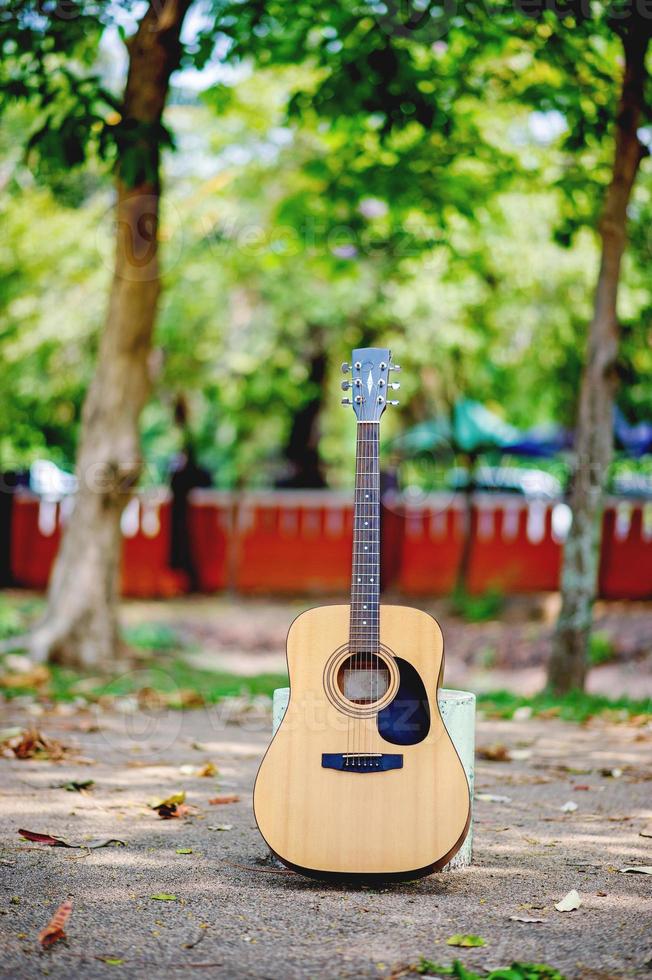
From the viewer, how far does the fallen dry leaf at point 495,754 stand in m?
5.59

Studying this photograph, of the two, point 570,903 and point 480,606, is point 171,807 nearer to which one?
point 570,903

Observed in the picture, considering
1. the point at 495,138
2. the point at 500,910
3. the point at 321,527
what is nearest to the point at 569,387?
the point at 495,138

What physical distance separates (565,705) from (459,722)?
402 cm

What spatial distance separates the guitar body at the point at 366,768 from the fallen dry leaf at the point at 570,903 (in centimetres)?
33

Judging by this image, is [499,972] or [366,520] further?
[366,520]

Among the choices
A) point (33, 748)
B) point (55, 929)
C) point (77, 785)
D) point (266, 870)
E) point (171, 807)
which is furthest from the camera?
Answer: point (33, 748)

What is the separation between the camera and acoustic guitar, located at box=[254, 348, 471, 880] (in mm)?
3262

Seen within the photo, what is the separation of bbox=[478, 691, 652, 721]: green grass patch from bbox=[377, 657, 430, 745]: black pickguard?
3.77m

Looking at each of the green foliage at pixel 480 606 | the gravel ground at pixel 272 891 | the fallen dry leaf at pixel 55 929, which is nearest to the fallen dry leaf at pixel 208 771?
the gravel ground at pixel 272 891

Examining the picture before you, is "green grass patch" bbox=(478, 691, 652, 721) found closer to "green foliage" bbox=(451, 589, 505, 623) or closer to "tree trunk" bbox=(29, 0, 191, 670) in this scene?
"tree trunk" bbox=(29, 0, 191, 670)

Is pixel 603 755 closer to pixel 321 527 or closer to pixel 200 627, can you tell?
pixel 200 627

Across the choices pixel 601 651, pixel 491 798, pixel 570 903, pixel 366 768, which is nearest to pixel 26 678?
pixel 491 798

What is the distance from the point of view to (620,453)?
13836mm

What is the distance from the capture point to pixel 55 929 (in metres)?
2.83
